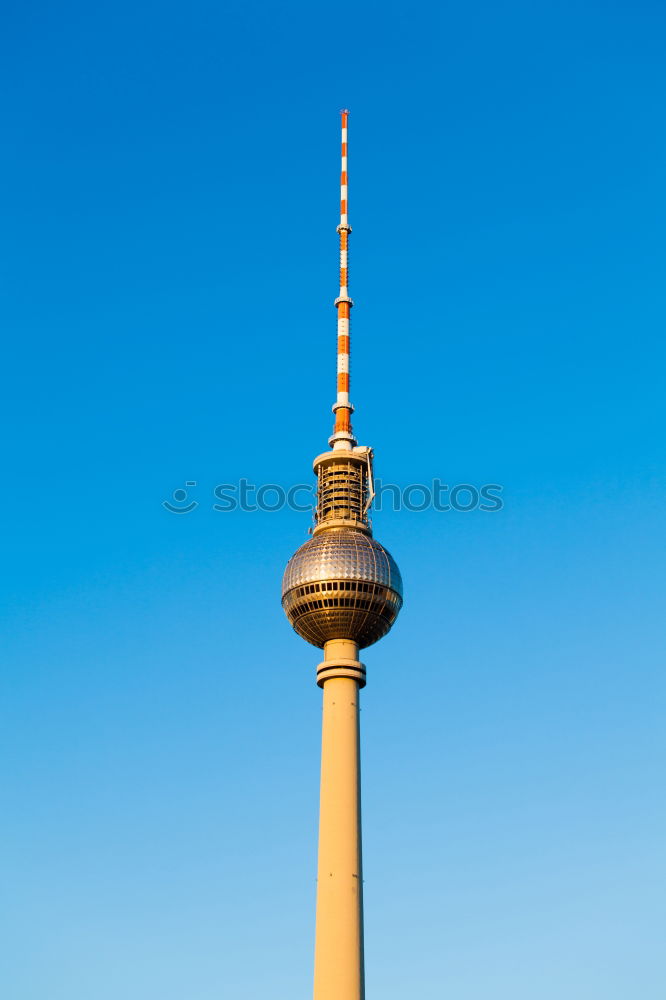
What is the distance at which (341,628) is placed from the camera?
120312 mm

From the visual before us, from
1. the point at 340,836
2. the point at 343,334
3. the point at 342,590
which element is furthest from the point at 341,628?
the point at 343,334

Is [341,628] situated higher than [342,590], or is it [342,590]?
[342,590]

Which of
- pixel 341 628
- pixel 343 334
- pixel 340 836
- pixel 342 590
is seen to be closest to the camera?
pixel 340 836

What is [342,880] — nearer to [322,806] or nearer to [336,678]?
[322,806]

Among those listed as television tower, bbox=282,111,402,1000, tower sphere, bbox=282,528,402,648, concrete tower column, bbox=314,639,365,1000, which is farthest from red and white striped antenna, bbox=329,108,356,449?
concrete tower column, bbox=314,639,365,1000

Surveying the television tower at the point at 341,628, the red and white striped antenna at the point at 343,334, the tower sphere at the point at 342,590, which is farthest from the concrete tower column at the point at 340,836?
the red and white striped antenna at the point at 343,334

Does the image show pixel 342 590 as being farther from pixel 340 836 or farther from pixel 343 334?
pixel 343 334

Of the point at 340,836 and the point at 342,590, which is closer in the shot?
the point at 340,836

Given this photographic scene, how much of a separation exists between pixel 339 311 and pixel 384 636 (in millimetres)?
40591

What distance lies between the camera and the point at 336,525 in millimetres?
126125

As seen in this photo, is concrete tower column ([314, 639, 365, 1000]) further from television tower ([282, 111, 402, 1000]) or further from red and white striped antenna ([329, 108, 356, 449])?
red and white striped antenna ([329, 108, 356, 449])

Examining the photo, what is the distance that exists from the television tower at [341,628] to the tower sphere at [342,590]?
0.32 feet

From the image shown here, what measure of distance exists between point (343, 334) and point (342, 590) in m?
35.4

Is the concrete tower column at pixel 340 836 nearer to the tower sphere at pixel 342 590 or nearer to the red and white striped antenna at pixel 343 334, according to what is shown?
the tower sphere at pixel 342 590
